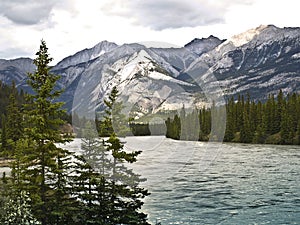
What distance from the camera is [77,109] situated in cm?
1551

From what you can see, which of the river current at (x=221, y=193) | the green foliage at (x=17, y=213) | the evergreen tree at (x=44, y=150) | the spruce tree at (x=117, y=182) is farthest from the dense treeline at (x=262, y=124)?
the green foliage at (x=17, y=213)

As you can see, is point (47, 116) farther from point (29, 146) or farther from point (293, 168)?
point (293, 168)

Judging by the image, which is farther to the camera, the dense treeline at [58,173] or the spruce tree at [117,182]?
the dense treeline at [58,173]

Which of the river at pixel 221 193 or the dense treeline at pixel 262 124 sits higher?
the dense treeline at pixel 262 124

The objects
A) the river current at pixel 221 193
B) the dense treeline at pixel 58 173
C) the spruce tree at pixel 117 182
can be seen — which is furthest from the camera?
the river current at pixel 221 193

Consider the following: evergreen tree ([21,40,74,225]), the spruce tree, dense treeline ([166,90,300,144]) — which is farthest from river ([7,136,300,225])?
dense treeline ([166,90,300,144])

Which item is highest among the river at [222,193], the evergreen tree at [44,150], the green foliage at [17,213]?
the evergreen tree at [44,150]

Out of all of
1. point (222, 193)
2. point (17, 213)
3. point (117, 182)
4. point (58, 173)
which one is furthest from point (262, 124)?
point (17, 213)

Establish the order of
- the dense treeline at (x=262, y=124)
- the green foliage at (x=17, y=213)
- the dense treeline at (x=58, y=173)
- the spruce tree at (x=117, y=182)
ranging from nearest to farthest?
the green foliage at (x=17, y=213) → the spruce tree at (x=117, y=182) → the dense treeline at (x=58, y=173) → the dense treeline at (x=262, y=124)

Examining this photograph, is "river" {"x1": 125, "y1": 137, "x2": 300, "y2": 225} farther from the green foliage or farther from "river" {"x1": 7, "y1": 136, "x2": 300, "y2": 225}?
the green foliage

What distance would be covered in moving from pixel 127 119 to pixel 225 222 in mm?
12412

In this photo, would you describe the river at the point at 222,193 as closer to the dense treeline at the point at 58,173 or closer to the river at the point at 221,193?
the river at the point at 221,193

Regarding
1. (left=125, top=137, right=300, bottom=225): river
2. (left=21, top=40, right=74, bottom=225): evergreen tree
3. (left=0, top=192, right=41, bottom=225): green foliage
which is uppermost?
(left=21, top=40, right=74, bottom=225): evergreen tree

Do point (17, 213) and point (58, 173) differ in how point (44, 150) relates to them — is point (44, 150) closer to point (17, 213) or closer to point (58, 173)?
point (58, 173)
